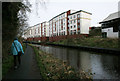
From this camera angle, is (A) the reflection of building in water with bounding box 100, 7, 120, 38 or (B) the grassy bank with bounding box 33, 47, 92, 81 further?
(A) the reflection of building in water with bounding box 100, 7, 120, 38

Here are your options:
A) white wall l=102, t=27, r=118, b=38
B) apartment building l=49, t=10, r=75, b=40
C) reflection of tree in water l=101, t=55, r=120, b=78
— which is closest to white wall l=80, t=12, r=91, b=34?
apartment building l=49, t=10, r=75, b=40

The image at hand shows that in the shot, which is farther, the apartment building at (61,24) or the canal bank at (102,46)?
the apartment building at (61,24)

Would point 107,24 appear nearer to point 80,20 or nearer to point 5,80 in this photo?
point 80,20

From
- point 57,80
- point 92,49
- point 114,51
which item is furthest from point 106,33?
point 57,80

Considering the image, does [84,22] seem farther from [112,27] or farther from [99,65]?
[99,65]

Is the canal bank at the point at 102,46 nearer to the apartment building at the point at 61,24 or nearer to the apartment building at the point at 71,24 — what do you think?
the apartment building at the point at 71,24

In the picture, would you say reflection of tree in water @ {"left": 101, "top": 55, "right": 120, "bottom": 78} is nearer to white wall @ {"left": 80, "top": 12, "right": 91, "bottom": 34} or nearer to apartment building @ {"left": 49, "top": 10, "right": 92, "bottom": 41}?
apartment building @ {"left": 49, "top": 10, "right": 92, "bottom": 41}

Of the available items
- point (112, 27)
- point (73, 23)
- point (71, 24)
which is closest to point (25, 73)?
point (112, 27)

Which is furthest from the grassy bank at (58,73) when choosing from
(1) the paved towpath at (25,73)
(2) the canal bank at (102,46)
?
(2) the canal bank at (102,46)

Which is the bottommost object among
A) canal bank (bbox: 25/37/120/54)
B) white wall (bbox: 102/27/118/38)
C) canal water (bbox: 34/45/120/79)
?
canal water (bbox: 34/45/120/79)

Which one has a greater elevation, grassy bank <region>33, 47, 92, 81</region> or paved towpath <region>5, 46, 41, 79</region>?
paved towpath <region>5, 46, 41, 79</region>

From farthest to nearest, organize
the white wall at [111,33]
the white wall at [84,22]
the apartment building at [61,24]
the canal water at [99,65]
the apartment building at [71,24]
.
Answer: the apartment building at [61,24], the apartment building at [71,24], the white wall at [84,22], the white wall at [111,33], the canal water at [99,65]

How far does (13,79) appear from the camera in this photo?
10.7ft

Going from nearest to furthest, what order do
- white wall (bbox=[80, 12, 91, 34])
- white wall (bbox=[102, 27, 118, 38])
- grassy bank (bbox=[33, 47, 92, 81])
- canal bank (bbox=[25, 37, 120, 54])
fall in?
grassy bank (bbox=[33, 47, 92, 81]) → canal bank (bbox=[25, 37, 120, 54]) → white wall (bbox=[102, 27, 118, 38]) → white wall (bbox=[80, 12, 91, 34])
